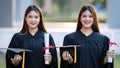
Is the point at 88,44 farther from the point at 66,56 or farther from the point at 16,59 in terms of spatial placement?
the point at 16,59

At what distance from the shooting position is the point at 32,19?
22.2ft

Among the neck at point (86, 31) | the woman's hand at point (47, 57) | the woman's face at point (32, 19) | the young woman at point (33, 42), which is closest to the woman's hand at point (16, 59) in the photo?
the young woman at point (33, 42)

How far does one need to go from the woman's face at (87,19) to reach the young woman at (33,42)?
49 centimetres

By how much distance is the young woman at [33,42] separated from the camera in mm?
6746

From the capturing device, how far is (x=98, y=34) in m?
6.81

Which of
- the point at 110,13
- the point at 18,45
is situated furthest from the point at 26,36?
the point at 110,13

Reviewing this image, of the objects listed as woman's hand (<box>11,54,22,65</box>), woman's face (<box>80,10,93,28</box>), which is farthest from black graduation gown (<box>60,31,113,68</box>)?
woman's hand (<box>11,54,22,65</box>)

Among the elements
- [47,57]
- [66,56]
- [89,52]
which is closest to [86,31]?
[89,52]

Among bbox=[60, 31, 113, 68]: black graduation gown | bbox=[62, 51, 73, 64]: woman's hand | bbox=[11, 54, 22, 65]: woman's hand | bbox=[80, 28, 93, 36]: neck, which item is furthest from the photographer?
bbox=[80, 28, 93, 36]: neck

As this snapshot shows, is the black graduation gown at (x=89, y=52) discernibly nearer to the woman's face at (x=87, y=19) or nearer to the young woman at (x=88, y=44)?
the young woman at (x=88, y=44)

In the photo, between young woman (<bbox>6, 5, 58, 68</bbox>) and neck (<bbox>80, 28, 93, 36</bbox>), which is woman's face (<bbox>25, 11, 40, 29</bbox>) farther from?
neck (<bbox>80, 28, 93, 36</bbox>)

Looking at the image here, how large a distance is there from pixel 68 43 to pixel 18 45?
68cm

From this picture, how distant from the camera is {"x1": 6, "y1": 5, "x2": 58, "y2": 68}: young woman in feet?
22.1

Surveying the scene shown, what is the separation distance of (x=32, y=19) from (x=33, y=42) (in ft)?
1.01
